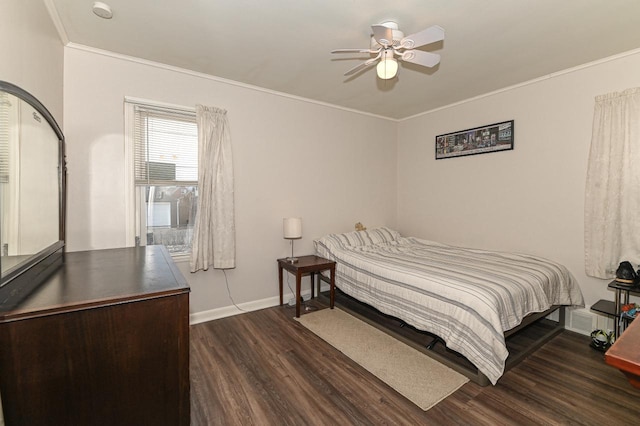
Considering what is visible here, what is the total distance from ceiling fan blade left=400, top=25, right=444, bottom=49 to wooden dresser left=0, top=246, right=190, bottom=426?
1996 mm

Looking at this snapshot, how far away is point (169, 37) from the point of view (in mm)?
2434

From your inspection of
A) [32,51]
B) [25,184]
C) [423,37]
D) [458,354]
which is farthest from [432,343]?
[32,51]

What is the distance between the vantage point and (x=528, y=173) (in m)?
3.31

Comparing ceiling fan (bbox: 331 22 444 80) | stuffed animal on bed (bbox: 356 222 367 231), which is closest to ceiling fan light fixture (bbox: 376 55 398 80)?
ceiling fan (bbox: 331 22 444 80)

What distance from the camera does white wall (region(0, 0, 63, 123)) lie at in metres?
1.40

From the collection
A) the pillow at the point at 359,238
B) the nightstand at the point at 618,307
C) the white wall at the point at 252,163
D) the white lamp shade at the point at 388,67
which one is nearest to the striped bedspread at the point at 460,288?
the pillow at the point at 359,238

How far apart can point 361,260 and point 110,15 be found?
3.00m

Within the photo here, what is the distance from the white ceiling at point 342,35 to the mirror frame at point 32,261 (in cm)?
106

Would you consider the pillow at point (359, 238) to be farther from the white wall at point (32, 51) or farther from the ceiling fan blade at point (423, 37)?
the white wall at point (32, 51)

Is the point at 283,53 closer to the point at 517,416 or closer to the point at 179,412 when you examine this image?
the point at 179,412

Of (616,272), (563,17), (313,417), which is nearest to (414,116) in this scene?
(563,17)

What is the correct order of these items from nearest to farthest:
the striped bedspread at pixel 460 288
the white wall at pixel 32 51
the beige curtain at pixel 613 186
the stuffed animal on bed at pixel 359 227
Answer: the white wall at pixel 32 51
the striped bedspread at pixel 460 288
the beige curtain at pixel 613 186
the stuffed animal on bed at pixel 359 227

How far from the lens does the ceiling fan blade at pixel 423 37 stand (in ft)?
6.07

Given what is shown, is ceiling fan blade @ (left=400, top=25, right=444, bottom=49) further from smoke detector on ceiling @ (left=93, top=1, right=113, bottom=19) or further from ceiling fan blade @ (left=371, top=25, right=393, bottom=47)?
smoke detector on ceiling @ (left=93, top=1, right=113, bottom=19)
